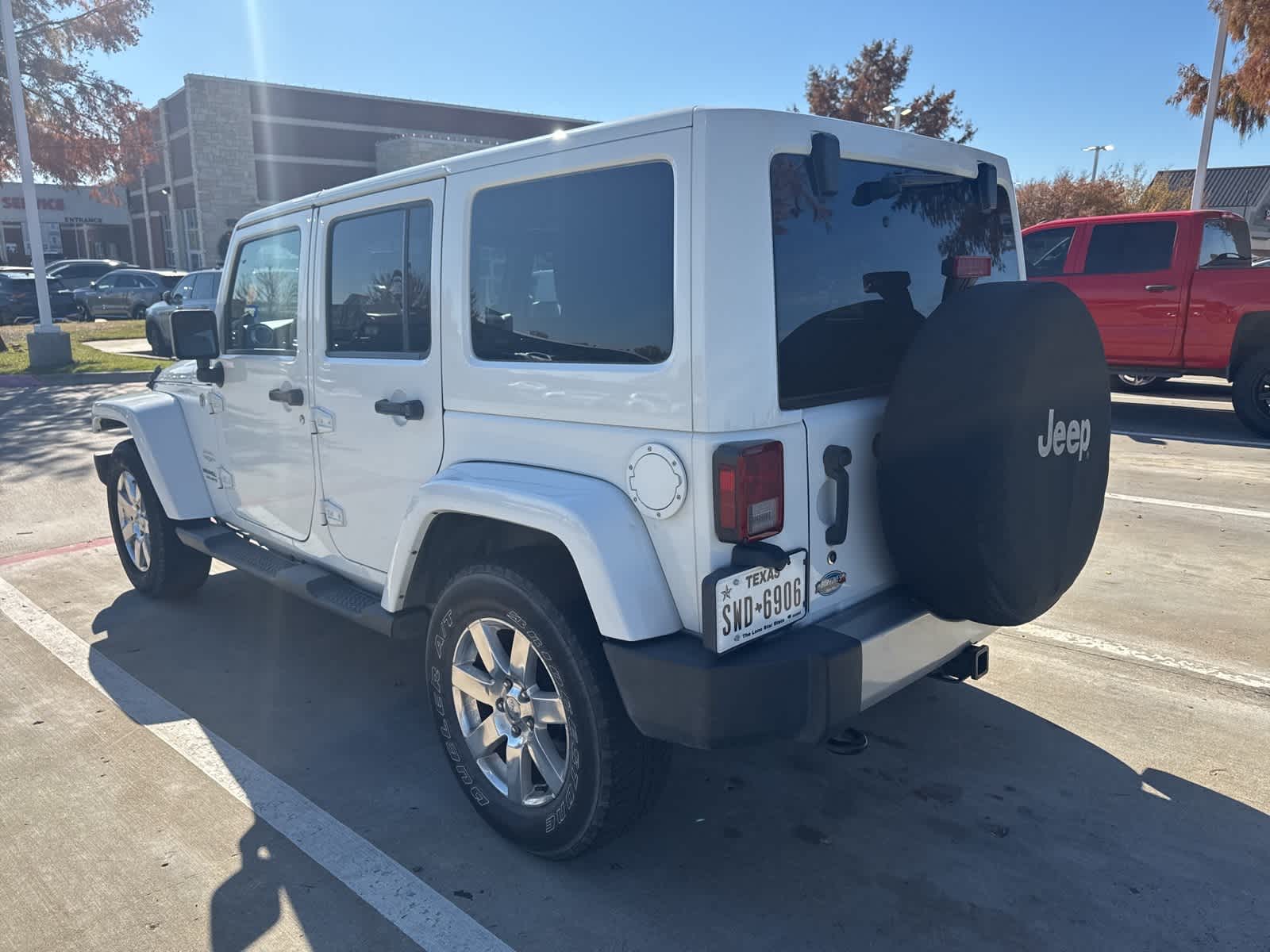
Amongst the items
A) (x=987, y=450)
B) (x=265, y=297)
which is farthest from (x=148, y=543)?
(x=987, y=450)

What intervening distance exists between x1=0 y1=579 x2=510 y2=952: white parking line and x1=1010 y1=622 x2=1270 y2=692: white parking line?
2.80 m

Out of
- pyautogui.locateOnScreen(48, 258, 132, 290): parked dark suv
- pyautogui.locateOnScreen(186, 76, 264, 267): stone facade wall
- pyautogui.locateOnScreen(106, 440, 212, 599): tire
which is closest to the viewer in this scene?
pyautogui.locateOnScreen(106, 440, 212, 599): tire

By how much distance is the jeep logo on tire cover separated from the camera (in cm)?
262

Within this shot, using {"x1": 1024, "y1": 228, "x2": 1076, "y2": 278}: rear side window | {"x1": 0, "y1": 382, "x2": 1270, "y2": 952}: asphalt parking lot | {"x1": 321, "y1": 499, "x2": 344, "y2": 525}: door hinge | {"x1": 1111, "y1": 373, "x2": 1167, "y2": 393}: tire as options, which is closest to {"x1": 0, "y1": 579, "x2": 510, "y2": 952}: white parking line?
{"x1": 0, "y1": 382, "x2": 1270, "y2": 952}: asphalt parking lot

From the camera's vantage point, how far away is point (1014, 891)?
269 centimetres

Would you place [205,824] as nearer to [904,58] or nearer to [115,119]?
[115,119]

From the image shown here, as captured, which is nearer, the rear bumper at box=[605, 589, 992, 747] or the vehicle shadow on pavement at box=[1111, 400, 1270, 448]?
the rear bumper at box=[605, 589, 992, 747]

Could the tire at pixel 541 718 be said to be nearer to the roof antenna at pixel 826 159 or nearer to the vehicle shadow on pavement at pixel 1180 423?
the roof antenna at pixel 826 159

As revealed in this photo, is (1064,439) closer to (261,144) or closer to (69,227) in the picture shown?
(261,144)

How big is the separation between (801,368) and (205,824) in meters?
2.45

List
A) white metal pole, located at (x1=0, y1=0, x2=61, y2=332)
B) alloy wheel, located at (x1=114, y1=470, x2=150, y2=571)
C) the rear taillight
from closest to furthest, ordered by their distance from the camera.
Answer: the rear taillight, alloy wheel, located at (x1=114, y1=470, x2=150, y2=571), white metal pole, located at (x1=0, y1=0, x2=61, y2=332)

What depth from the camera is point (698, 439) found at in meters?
2.38

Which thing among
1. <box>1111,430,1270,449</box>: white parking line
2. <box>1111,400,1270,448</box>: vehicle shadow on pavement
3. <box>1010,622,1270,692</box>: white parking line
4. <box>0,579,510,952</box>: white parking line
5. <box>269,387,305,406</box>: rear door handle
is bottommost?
<box>0,579,510,952</box>: white parking line

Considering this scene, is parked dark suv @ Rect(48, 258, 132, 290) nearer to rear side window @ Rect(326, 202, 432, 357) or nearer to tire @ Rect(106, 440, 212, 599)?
tire @ Rect(106, 440, 212, 599)
